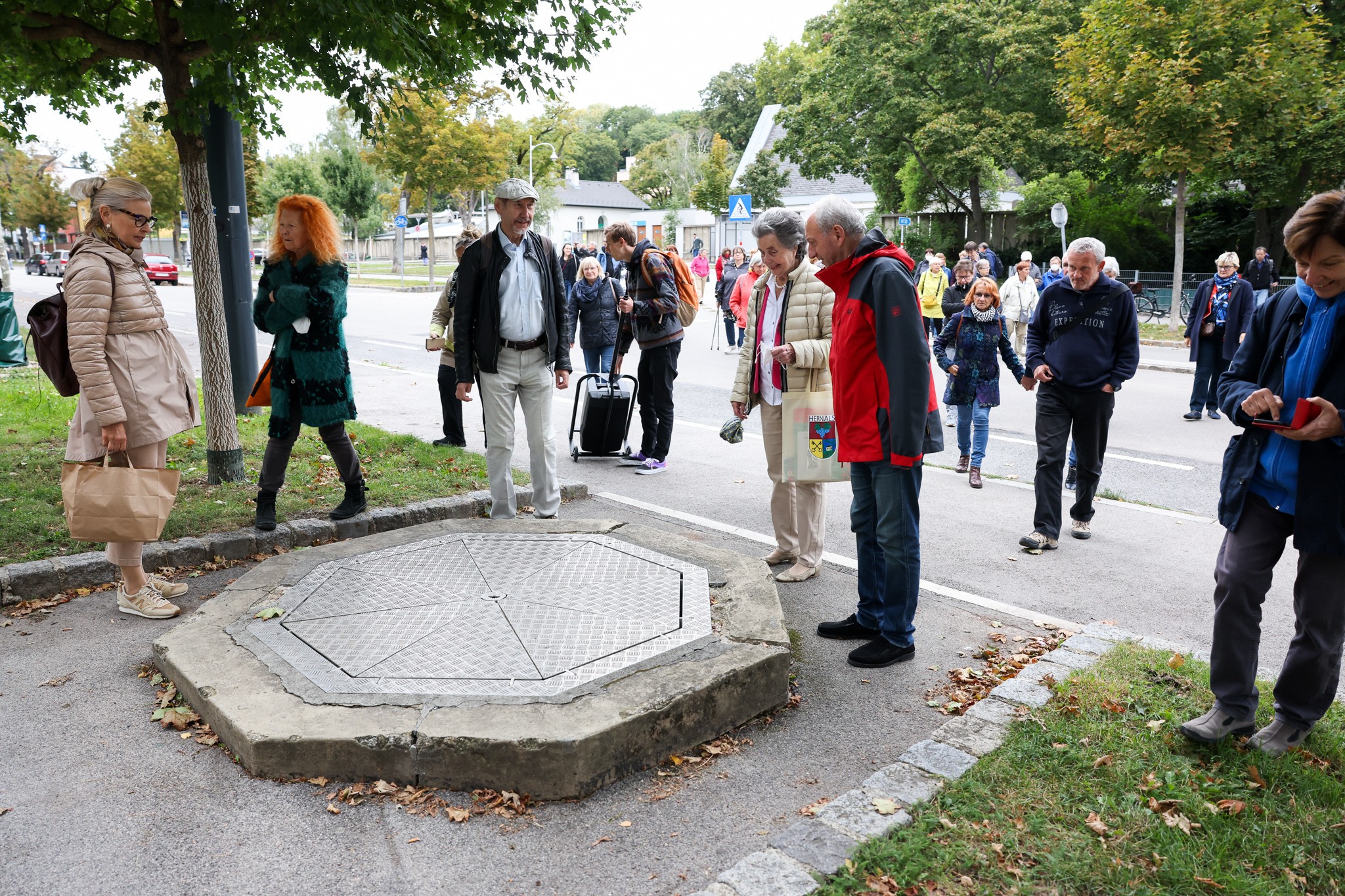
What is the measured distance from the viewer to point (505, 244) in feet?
18.8

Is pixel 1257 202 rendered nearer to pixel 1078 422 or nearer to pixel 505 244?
pixel 1078 422

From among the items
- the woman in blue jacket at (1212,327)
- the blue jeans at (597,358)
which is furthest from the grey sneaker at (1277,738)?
the woman in blue jacket at (1212,327)

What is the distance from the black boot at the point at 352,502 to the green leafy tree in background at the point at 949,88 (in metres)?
27.4

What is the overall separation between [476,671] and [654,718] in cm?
77

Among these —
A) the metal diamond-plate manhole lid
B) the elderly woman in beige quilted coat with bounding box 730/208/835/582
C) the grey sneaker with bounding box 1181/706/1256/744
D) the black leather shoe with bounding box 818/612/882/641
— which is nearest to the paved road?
the black leather shoe with bounding box 818/612/882/641

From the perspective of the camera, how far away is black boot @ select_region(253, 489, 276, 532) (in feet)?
19.2

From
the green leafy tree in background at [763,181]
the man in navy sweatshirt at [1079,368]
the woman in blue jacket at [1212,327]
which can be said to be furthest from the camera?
the green leafy tree in background at [763,181]

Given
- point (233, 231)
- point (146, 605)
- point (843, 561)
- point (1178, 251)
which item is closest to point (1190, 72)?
point (1178, 251)

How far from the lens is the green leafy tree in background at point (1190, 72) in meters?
19.3

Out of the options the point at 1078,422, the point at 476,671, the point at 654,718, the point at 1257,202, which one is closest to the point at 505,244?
the point at 476,671

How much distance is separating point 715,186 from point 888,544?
48.7 m

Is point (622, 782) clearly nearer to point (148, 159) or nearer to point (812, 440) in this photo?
point (812, 440)

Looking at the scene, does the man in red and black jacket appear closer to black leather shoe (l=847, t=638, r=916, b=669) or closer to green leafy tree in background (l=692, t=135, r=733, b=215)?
black leather shoe (l=847, t=638, r=916, b=669)

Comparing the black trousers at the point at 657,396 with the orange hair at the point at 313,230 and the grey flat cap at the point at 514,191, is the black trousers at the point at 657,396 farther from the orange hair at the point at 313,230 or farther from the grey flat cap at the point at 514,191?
the orange hair at the point at 313,230
